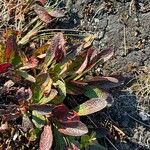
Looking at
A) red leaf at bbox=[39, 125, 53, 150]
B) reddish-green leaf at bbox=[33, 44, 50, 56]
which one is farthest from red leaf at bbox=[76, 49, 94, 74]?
red leaf at bbox=[39, 125, 53, 150]

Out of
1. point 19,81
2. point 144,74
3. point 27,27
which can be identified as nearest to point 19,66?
point 19,81

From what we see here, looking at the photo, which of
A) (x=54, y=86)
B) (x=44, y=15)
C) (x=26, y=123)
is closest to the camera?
(x=26, y=123)

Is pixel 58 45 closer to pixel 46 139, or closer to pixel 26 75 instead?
pixel 26 75

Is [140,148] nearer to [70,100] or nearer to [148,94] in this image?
[148,94]

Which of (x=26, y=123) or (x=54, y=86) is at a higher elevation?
(x=54, y=86)

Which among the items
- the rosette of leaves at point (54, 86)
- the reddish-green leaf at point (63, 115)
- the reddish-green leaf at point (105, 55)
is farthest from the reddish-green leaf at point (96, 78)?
the reddish-green leaf at point (63, 115)

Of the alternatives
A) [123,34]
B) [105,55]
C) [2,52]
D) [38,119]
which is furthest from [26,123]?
[123,34]

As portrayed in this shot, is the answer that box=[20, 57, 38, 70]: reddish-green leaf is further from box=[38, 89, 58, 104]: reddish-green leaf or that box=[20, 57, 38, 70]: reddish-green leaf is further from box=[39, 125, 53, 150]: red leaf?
box=[39, 125, 53, 150]: red leaf
